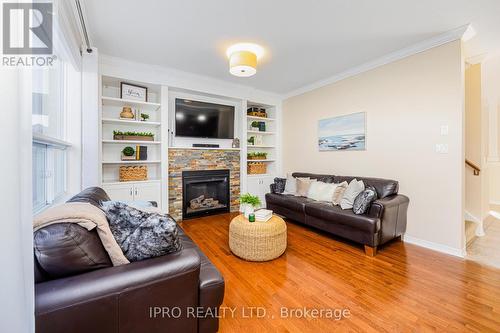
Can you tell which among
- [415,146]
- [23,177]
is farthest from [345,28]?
[23,177]

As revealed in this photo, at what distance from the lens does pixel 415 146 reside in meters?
2.80

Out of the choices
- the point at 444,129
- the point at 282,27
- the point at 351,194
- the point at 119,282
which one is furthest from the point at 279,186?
the point at 119,282

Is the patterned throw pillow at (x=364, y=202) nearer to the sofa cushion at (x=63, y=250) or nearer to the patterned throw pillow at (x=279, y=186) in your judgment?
the patterned throw pillow at (x=279, y=186)

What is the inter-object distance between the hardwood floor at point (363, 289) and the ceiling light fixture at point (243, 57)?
7.33 ft

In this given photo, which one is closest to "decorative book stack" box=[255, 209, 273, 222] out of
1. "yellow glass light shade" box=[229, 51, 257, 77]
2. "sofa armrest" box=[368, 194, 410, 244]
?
"sofa armrest" box=[368, 194, 410, 244]

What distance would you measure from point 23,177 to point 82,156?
2.23 m

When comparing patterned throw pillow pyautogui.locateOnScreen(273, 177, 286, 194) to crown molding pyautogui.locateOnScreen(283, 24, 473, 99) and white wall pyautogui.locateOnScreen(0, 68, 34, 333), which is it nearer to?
crown molding pyautogui.locateOnScreen(283, 24, 473, 99)

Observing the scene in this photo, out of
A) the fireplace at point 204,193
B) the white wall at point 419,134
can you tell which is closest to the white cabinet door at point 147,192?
the fireplace at point 204,193

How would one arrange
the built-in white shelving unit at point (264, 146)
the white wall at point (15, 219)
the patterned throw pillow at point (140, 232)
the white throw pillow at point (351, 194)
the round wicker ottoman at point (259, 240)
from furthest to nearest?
the built-in white shelving unit at point (264, 146) < the white throw pillow at point (351, 194) < the round wicker ottoman at point (259, 240) < the patterned throw pillow at point (140, 232) < the white wall at point (15, 219)

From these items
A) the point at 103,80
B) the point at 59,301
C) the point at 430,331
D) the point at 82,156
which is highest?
the point at 103,80

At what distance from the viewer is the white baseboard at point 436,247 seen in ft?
7.97

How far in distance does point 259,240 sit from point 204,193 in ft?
7.11

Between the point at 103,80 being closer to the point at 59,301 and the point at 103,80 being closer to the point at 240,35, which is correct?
the point at 240,35

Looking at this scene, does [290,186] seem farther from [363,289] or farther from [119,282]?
[119,282]
